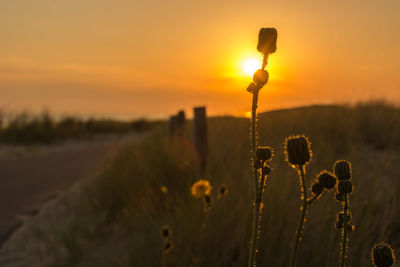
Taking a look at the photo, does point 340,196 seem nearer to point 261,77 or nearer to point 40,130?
point 261,77

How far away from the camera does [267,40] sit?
78cm

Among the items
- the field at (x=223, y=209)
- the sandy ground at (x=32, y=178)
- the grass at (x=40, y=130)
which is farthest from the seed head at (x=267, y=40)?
the grass at (x=40, y=130)

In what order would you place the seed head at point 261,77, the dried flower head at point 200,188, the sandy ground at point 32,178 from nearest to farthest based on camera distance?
the seed head at point 261,77, the dried flower head at point 200,188, the sandy ground at point 32,178

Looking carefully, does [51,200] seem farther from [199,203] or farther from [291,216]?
[291,216]

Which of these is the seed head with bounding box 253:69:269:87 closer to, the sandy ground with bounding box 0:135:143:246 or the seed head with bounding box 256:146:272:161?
the seed head with bounding box 256:146:272:161

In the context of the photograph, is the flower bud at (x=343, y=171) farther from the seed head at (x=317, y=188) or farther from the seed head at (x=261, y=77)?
the seed head at (x=261, y=77)

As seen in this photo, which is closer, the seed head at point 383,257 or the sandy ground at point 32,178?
the seed head at point 383,257

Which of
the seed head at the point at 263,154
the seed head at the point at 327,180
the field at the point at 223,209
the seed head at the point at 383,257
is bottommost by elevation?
the field at the point at 223,209

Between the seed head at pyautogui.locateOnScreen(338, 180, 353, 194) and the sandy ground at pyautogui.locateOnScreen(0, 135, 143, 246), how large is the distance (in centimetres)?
502

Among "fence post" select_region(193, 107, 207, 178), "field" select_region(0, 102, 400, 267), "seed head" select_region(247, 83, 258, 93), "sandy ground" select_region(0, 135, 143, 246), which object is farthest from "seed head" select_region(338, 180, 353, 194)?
"sandy ground" select_region(0, 135, 143, 246)

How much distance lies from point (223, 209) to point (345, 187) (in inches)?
78.9

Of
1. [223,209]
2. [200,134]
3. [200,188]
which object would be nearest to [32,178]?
[200,134]

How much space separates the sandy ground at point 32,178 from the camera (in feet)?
19.5

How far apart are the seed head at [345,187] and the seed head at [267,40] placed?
353mm
